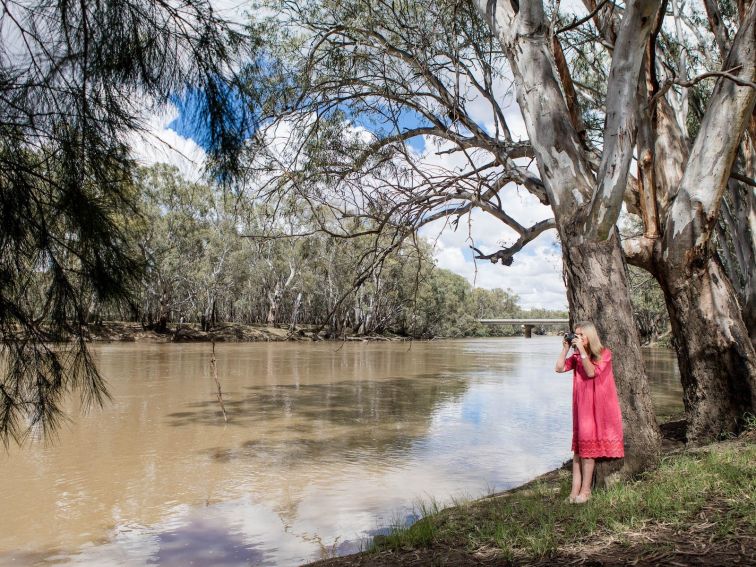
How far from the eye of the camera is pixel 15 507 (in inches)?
184

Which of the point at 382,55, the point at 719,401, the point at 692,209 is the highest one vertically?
the point at 382,55

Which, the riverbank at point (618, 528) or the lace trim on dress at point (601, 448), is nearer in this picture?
the riverbank at point (618, 528)

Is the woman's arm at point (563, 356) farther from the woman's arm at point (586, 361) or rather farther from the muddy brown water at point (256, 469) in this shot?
the muddy brown water at point (256, 469)

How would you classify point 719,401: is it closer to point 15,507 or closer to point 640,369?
point 640,369

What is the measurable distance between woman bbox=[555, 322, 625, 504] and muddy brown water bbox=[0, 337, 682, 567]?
1424mm

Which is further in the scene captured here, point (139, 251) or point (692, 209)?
point (692, 209)

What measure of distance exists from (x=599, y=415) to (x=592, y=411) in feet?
0.14

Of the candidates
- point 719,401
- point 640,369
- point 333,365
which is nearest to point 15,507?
point 640,369

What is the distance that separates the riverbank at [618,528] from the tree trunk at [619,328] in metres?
0.22

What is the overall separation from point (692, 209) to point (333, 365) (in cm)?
1586

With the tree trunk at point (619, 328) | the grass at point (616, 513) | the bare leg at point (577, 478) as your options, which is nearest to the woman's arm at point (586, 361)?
the tree trunk at point (619, 328)

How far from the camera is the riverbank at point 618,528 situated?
2.22m

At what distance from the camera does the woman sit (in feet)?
10.4

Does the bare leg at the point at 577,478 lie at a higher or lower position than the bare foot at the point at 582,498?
higher
